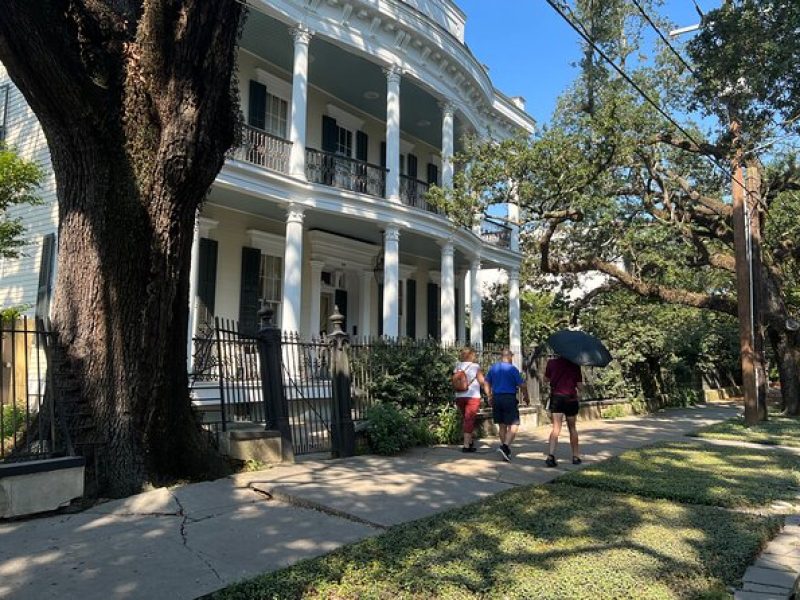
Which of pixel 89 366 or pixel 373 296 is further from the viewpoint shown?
pixel 373 296

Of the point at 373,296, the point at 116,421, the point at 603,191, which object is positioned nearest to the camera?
the point at 116,421

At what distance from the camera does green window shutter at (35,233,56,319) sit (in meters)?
12.5

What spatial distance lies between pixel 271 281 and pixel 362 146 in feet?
16.0

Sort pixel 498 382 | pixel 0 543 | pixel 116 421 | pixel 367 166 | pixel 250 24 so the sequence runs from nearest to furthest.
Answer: pixel 0 543 → pixel 116 421 → pixel 498 382 → pixel 250 24 → pixel 367 166

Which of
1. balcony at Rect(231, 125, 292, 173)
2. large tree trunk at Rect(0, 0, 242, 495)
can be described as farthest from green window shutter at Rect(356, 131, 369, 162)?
large tree trunk at Rect(0, 0, 242, 495)

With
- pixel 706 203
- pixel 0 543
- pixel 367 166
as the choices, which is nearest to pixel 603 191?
pixel 706 203

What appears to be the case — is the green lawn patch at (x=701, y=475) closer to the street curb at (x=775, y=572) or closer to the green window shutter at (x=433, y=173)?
the street curb at (x=775, y=572)

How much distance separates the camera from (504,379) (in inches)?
353

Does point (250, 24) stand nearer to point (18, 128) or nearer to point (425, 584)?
point (18, 128)

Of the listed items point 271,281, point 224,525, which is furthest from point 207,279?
point 224,525

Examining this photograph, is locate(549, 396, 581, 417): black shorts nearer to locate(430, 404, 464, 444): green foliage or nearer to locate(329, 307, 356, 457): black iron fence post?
locate(430, 404, 464, 444): green foliage

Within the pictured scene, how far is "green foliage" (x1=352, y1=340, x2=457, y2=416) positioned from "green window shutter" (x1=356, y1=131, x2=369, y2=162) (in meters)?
8.44

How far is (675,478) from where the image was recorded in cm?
718

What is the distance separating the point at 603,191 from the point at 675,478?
11061 mm
